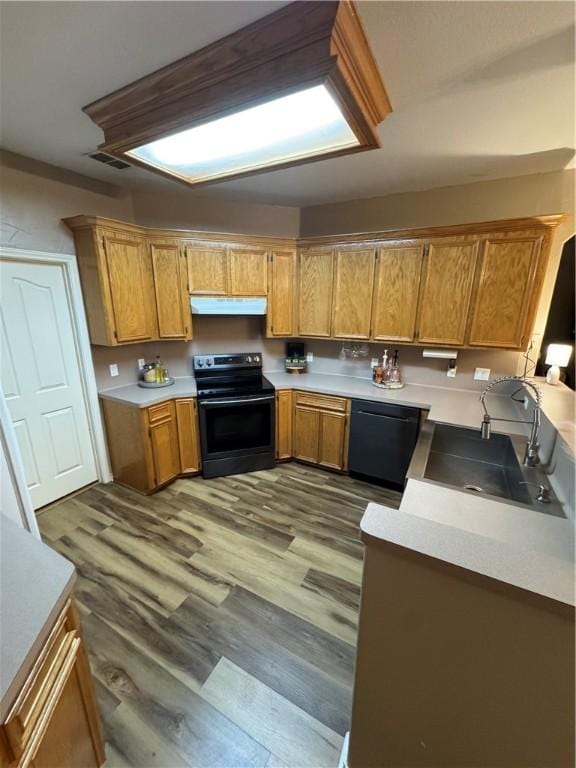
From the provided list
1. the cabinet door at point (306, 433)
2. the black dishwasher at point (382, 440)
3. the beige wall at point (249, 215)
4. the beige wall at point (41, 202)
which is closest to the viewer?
the beige wall at point (41, 202)

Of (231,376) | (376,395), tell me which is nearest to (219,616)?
(376,395)

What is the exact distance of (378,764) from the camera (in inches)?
43.0

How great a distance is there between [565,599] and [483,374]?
255 cm

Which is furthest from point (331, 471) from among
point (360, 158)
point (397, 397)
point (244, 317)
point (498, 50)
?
point (498, 50)

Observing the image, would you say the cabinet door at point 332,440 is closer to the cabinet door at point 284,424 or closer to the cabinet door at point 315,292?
the cabinet door at point 284,424

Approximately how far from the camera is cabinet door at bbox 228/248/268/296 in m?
3.11

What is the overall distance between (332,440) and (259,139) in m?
2.46

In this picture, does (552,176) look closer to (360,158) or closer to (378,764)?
(360,158)

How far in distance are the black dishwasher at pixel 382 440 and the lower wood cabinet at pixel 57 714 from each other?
240cm

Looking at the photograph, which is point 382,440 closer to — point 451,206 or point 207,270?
point 451,206

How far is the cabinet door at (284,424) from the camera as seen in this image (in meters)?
3.23

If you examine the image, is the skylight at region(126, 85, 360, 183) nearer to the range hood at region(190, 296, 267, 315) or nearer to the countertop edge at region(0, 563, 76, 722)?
the range hood at region(190, 296, 267, 315)

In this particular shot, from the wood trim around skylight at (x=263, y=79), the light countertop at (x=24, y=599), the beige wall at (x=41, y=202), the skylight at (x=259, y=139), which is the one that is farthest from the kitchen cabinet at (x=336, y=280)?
the light countertop at (x=24, y=599)

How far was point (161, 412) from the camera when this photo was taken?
2.83 meters
